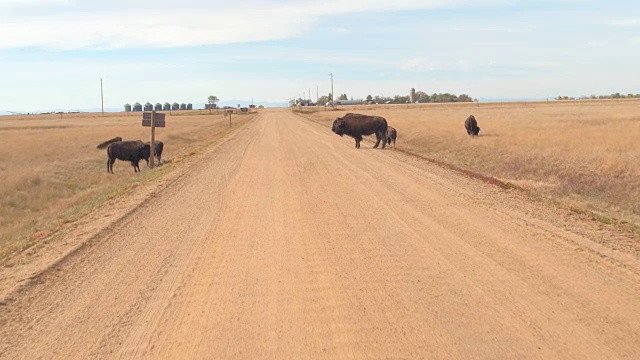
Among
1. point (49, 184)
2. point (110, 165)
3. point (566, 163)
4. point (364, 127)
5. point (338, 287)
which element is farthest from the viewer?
point (364, 127)

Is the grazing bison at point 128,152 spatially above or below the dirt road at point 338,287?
above

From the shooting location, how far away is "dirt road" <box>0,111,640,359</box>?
519 cm

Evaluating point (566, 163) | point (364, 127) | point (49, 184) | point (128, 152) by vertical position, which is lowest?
point (49, 184)

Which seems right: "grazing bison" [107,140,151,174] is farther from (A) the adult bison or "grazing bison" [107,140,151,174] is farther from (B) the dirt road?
(B) the dirt road

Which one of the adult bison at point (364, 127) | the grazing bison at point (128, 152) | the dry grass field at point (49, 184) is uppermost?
the adult bison at point (364, 127)

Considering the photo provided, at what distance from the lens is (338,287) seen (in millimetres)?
6727

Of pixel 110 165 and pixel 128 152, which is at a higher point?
pixel 128 152

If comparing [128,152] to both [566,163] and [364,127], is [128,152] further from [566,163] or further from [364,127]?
[566,163]

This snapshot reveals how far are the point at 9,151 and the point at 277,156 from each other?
21.9 meters

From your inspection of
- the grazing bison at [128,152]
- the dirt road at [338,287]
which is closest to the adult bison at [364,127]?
the grazing bison at [128,152]

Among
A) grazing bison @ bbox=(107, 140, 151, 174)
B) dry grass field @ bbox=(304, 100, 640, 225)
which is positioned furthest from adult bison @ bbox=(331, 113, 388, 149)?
grazing bison @ bbox=(107, 140, 151, 174)

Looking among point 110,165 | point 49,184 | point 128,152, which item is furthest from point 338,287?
point 110,165

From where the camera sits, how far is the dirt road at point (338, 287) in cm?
519

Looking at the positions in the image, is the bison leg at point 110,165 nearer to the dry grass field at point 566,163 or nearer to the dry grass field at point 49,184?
the dry grass field at point 49,184
